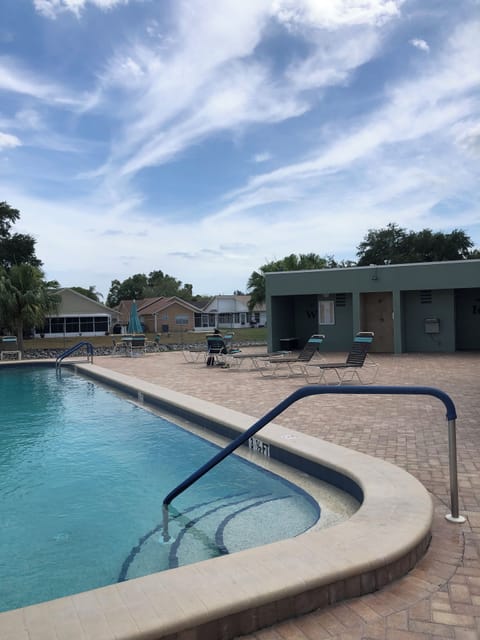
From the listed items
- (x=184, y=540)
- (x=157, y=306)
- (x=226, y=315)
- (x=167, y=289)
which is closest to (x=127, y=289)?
(x=167, y=289)

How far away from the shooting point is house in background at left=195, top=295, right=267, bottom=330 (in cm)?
6106

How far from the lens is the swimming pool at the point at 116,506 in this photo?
4230mm

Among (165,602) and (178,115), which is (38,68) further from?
(165,602)

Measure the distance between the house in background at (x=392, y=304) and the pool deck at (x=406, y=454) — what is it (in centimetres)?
378

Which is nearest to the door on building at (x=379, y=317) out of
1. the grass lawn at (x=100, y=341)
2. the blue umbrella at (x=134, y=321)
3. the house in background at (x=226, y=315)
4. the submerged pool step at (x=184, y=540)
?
the grass lawn at (x=100, y=341)

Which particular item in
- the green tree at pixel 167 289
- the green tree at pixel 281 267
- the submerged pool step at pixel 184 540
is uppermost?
the green tree at pixel 167 289

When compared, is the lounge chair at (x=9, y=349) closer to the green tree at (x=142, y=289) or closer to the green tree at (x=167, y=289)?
the green tree at (x=167, y=289)

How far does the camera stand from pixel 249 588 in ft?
8.81

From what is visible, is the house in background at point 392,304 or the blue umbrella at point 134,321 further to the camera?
the blue umbrella at point 134,321

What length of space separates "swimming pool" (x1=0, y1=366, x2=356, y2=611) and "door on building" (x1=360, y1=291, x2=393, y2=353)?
12.5 metres

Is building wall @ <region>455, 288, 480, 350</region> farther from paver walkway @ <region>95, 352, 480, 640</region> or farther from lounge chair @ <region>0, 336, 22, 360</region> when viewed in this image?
lounge chair @ <region>0, 336, 22, 360</region>

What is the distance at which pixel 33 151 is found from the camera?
18938mm

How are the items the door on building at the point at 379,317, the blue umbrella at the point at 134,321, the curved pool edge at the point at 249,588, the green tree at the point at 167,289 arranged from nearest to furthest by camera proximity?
the curved pool edge at the point at 249,588 < the door on building at the point at 379,317 < the blue umbrella at the point at 134,321 < the green tree at the point at 167,289

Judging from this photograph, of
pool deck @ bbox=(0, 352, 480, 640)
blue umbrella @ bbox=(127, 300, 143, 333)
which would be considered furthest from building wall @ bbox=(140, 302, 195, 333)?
pool deck @ bbox=(0, 352, 480, 640)
